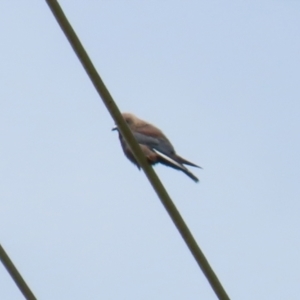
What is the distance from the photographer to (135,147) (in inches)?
146

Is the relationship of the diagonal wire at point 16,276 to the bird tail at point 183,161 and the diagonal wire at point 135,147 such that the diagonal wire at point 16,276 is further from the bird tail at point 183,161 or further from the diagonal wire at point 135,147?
the bird tail at point 183,161

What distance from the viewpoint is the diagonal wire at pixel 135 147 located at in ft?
10.6

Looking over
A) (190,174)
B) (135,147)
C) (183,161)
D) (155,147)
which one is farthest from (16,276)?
(155,147)

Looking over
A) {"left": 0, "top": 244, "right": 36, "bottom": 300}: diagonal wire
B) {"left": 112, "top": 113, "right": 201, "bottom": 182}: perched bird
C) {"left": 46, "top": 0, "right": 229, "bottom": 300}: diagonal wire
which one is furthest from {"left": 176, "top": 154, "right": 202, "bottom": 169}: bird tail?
{"left": 0, "top": 244, "right": 36, "bottom": 300}: diagonal wire

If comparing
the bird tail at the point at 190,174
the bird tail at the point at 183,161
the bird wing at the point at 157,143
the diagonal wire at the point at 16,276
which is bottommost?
the diagonal wire at the point at 16,276

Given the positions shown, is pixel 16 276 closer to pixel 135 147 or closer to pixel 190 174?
pixel 135 147

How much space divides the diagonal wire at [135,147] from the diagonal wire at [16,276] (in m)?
0.67

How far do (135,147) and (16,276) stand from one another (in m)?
0.94

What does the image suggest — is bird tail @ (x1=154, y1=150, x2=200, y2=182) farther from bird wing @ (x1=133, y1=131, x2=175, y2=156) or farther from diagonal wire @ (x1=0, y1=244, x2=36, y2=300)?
diagonal wire @ (x1=0, y1=244, x2=36, y2=300)

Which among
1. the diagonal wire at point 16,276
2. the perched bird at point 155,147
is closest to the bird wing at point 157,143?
the perched bird at point 155,147

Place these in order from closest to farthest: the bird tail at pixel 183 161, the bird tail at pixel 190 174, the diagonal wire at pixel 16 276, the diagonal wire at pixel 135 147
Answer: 1. the diagonal wire at pixel 16 276
2. the diagonal wire at pixel 135 147
3. the bird tail at pixel 190 174
4. the bird tail at pixel 183 161

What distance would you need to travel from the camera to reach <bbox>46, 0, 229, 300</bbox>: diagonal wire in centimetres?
322

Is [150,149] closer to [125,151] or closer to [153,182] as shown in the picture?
[125,151]

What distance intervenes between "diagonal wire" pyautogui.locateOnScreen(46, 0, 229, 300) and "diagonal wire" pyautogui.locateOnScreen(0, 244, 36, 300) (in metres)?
0.67
